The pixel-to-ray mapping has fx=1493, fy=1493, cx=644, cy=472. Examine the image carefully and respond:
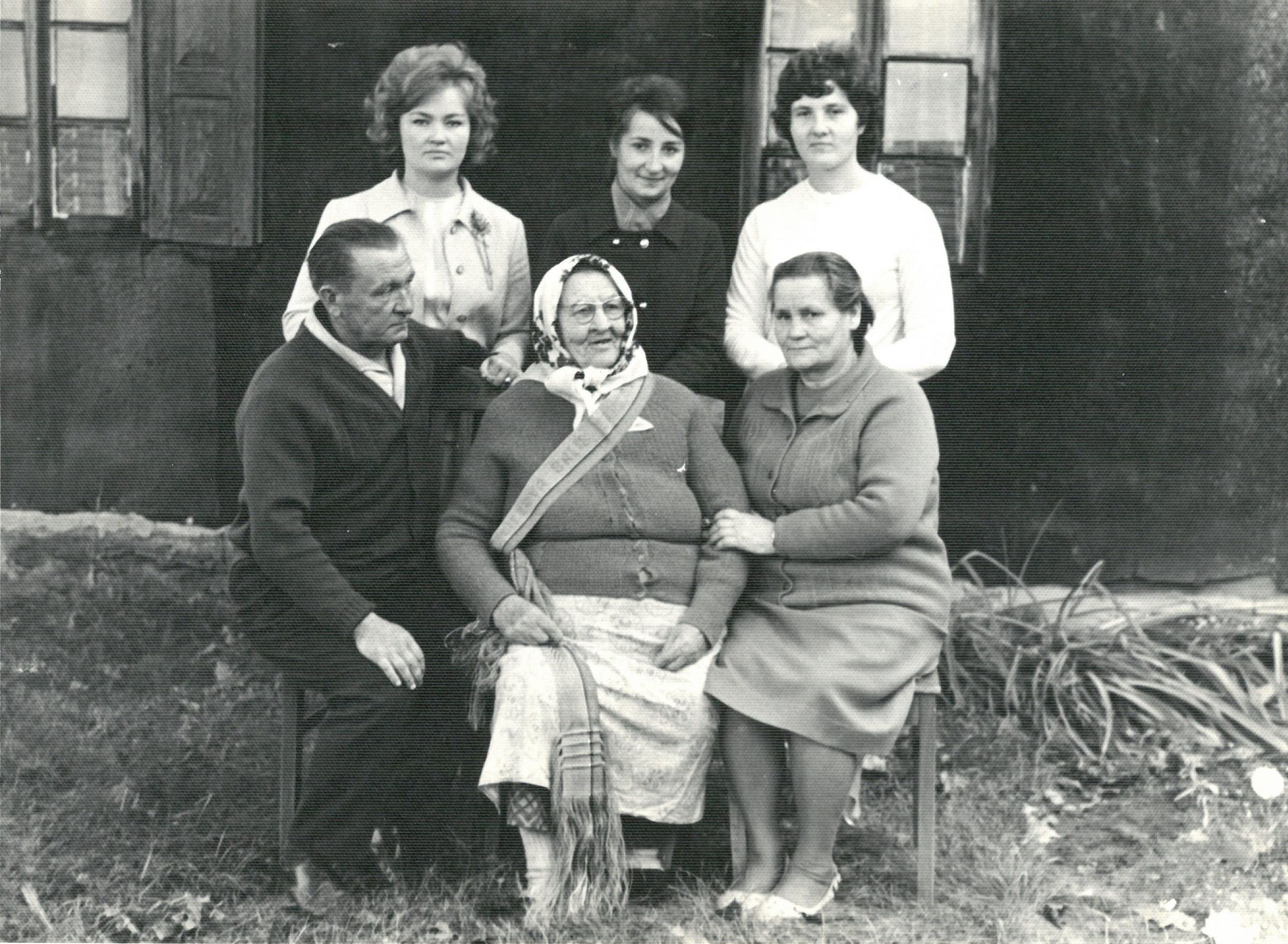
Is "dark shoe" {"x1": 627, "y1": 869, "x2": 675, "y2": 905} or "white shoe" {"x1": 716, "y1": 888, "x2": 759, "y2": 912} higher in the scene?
"white shoe" {"x1": 716, "y1": 888, "x2": 759, "y2": 912}

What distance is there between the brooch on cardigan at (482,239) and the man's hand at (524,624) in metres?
0.99

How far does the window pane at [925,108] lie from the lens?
502cm

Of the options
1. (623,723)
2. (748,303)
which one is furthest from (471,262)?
(623,723)

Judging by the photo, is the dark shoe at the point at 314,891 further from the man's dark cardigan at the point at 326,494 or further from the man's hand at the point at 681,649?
the man's hand at the point at 681,649

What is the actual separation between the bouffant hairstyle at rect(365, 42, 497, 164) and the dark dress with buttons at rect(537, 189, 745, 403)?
0.38 m

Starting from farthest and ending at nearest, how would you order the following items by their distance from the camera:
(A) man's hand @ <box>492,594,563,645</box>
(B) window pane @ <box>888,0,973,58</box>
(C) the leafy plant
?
(B) window pane @ <box>888,0,973,58</box> < (C) the leafy plant < (A) man's hand @ <box>492,594,563,645</box>

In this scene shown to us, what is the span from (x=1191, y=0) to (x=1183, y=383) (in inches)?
51.4

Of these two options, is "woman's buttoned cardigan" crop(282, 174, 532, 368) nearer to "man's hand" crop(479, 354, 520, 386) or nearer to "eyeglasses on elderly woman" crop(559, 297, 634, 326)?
"man's hand" crop(479, 354, 520, 386)

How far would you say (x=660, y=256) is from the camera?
13.1 feet

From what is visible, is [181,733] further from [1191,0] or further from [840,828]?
[1191,0]

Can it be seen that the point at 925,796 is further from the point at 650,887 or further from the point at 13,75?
the point at 13,75

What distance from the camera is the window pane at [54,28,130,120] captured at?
5.20 meters

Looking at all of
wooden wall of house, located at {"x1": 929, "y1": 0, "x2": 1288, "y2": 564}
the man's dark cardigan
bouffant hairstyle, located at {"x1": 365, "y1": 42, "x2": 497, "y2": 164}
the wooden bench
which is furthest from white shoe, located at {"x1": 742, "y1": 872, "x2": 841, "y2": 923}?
wooden wall of house, located at {"x1": 929, "y1": 0, "x2": 1288, "y2": 564}

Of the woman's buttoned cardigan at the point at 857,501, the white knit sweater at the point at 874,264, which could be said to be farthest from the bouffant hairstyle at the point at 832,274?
the white knit sweater at the point at 874,264
